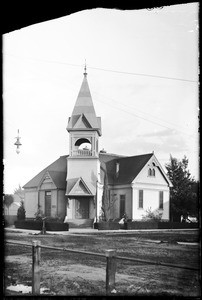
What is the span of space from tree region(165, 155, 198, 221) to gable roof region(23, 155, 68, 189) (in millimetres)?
957

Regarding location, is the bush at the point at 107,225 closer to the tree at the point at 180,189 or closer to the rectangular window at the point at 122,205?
the rectangular window at the point at 122,205

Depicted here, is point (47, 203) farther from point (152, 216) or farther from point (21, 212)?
point (152, 216)

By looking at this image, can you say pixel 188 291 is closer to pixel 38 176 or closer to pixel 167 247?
pixel 167 247

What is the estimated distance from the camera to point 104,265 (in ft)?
8.64

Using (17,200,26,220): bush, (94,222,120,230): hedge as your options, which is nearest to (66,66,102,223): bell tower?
(94,222,120,230): hedge

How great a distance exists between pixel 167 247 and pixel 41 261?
98 cm

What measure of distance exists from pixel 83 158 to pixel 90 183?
28 centimetres

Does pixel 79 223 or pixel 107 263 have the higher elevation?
pixel 79 223

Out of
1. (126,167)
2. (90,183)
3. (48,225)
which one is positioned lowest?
(48,225)

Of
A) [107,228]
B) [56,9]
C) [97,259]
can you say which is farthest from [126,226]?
[56,9]

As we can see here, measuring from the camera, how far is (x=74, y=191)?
311cm

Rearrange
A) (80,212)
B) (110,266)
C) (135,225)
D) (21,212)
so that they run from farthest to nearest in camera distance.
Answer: (80,212), (135,225), (21,212), (110,266)

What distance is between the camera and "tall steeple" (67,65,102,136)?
2.80 meters

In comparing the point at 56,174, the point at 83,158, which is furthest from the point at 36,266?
the point at 83,158
